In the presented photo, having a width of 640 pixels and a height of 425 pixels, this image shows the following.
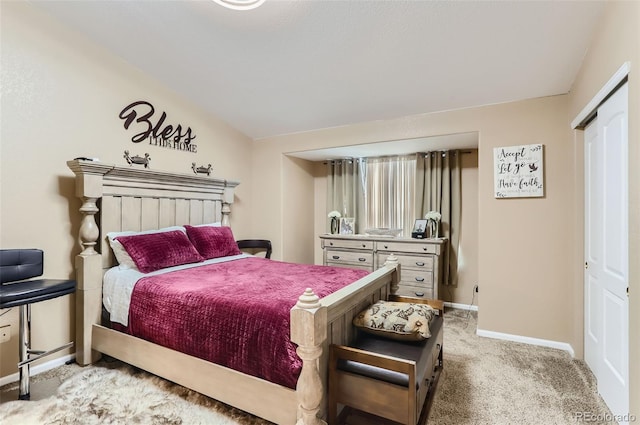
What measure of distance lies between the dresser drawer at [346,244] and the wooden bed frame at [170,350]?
1.31 metres

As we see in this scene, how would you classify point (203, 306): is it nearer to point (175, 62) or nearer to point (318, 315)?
point (318, 315)

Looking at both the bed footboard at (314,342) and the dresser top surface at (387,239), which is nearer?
the bed footboard at (314,342)

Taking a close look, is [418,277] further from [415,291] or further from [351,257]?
[351,257]

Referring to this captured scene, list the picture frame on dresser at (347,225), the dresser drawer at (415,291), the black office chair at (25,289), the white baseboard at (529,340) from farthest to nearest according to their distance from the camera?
the picture frame on dresser at (347,225), the dresser drawer at (415,291), the white baseboard at (529,340), the black office chair at (25,289)

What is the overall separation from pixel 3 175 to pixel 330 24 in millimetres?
2679

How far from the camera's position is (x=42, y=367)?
248 cm

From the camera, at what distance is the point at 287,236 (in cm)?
457

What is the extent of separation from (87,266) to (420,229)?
3508mm

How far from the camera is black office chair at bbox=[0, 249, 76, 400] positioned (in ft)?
6.33

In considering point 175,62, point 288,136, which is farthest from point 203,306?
point 288,136

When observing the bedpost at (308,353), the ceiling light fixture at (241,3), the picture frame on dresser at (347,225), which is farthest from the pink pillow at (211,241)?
the ceiling light fixture at (241,3)

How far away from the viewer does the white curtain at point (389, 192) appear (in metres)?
4.36

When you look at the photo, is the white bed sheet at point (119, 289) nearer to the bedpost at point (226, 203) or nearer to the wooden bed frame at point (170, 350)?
the wooden bed frame at point (170, 350)

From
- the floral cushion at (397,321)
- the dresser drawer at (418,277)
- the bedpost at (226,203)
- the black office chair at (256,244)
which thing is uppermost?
the bedpost at (226,203)
